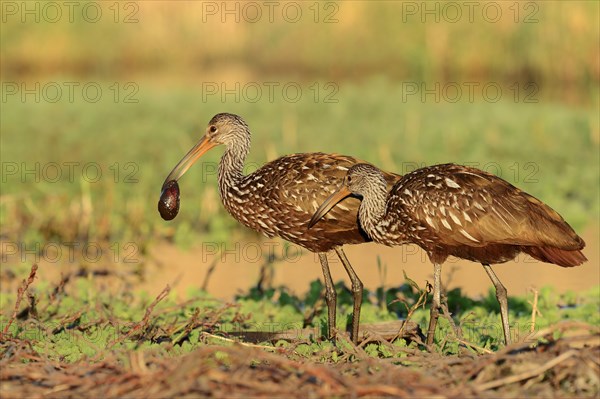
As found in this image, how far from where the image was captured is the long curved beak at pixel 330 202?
728cm

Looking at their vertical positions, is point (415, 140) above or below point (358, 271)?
above

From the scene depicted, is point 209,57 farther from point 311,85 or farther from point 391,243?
point 391,243

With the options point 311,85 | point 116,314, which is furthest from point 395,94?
point 116,314

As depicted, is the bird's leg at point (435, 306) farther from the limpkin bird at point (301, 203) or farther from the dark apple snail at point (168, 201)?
the dark apple snail at point (168, 201)

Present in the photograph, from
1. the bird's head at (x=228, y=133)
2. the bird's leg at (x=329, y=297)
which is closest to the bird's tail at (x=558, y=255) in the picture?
the bird's leg at (x=329, y=297)

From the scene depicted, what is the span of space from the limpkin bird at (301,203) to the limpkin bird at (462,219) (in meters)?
0.39

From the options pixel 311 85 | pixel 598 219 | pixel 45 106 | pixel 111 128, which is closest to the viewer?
pixel 598 219

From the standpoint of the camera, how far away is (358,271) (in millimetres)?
10000

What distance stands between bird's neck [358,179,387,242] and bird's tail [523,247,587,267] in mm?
936

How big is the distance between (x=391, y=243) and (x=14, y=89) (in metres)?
13.7

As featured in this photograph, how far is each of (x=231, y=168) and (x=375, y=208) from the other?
1385 millimetres

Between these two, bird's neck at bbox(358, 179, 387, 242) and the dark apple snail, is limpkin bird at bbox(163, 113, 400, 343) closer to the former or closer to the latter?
the dark apple snail

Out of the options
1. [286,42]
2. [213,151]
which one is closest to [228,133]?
[213,151]

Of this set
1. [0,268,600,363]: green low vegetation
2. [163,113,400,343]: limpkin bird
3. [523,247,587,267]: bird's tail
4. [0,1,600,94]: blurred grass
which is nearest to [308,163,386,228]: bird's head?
[163,113,400,343]: limpkin bird
